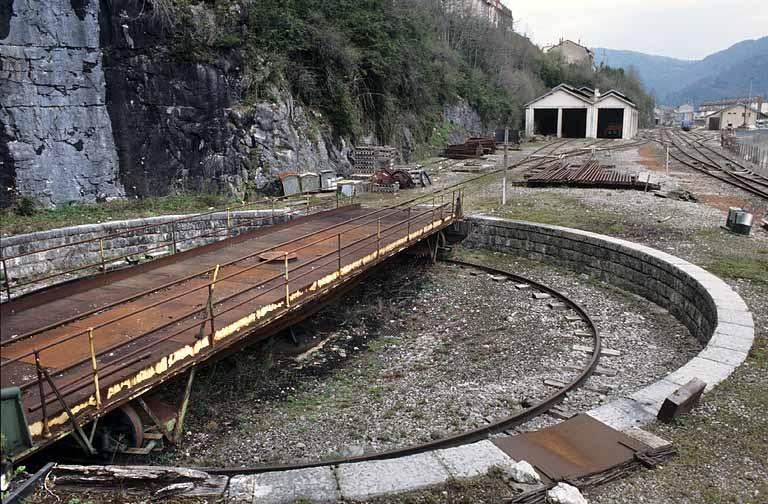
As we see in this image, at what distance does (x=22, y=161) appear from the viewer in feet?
53.0

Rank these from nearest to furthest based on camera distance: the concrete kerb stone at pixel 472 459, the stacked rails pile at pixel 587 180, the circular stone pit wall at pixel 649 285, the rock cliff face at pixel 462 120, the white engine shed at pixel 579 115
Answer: the concrete kerb stone at pixel 472 459
the circular stone pit wall at pixel 649 285
the stacked rails pile at pixel 587 180
the rock cliff face at pixel 462 120
the white engine shed at pixel 579 115

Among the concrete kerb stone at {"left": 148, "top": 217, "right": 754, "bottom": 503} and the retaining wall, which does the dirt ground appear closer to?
the concrete kerb stone at {"left": 148, "top": 217, "right": 754, "bottom": 503}

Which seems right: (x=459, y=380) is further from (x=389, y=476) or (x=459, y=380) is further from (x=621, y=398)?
(x=389, y=476)

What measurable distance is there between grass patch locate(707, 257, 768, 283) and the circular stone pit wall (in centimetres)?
66

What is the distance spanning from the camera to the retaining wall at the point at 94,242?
42.9 feet

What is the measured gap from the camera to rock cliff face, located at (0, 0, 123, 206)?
15898 millimetres

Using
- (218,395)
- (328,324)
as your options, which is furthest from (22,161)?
(218,395)

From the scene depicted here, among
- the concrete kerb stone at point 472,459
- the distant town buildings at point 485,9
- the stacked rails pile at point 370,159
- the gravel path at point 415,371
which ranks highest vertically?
the distant town buildings at point 485,9

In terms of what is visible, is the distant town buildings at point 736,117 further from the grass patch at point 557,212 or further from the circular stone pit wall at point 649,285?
the circular stone pit wall at point 649,285

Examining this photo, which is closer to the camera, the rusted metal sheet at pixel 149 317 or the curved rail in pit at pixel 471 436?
the rusted metal sheet at pixel 149 317

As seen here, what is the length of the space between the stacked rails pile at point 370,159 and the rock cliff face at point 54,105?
10.3 metres

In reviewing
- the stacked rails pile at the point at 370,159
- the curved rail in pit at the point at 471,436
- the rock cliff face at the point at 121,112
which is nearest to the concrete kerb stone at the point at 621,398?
the curved rail in pit at the point at 471,436

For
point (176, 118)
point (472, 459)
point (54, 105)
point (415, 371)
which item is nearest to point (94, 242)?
point (54, 105)

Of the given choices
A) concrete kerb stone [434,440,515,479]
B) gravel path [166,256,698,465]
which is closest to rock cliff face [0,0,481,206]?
gravel path [166,256,698,465]
